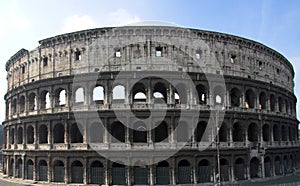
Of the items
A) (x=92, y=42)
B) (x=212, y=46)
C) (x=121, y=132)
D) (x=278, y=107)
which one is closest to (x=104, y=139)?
(x=121, y=132)

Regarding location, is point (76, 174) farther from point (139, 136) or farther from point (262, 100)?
point (262, 100)

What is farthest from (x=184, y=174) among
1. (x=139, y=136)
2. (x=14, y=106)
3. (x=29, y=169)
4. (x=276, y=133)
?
(x=14, y=106)

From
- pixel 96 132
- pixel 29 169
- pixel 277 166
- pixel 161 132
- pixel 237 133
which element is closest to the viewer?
pixel 96 132

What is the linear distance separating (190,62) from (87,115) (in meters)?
10.5

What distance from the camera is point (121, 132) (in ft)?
88.6

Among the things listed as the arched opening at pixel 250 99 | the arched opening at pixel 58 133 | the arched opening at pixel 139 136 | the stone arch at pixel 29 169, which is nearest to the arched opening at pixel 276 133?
the arched opening at pixel 250 99

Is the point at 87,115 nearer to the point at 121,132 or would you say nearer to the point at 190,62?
the point at 121,132

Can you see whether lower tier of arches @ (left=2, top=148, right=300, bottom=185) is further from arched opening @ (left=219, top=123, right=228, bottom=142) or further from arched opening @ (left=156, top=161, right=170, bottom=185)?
arched opening @ (left=219, top=123, right=228, bottom=142)

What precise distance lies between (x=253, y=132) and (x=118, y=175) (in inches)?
585

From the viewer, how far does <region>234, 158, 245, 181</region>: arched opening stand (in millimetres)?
27297

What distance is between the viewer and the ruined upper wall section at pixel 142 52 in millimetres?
26047

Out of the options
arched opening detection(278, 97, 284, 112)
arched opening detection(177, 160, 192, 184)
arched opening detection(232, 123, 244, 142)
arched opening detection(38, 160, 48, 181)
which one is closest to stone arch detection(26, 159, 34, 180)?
arched opening detection(38, 160, 48, 181)

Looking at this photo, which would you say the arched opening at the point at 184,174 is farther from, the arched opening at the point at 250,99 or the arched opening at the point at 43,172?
the arched opening at the point at 43,172

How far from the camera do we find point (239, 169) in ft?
90.7
